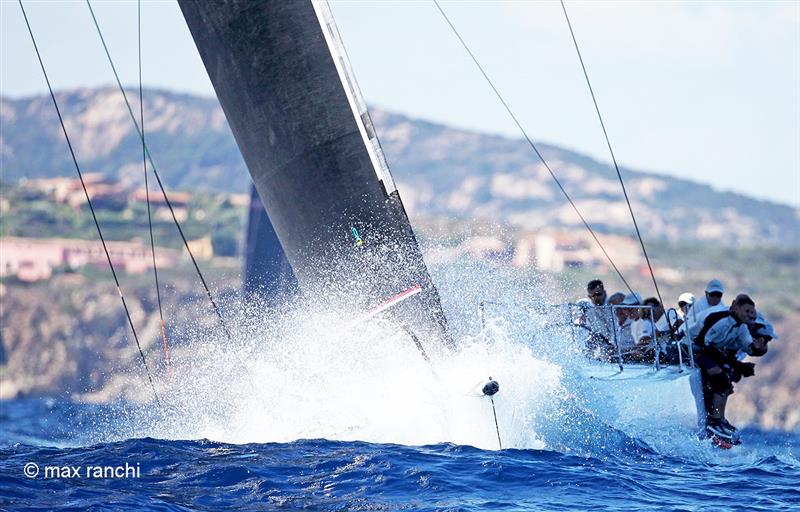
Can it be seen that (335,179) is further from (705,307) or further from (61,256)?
(61,256)

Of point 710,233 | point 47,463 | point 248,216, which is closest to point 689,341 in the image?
point 47,463

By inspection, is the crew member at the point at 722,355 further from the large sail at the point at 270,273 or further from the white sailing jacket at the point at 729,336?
the large sail at the point at 270,273

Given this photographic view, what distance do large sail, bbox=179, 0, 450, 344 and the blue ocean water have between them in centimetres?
120

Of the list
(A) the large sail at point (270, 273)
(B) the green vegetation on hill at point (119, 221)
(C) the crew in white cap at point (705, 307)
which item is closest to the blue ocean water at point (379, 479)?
(C) the crew in white cap at point (705, 307)

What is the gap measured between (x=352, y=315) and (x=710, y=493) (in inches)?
113

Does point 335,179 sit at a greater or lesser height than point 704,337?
greater

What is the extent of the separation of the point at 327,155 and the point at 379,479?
2.66 metres

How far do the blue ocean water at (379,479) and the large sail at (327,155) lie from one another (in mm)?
1202

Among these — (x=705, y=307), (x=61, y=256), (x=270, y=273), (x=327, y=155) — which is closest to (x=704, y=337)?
(x=705, y=307)

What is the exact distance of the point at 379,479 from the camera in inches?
287

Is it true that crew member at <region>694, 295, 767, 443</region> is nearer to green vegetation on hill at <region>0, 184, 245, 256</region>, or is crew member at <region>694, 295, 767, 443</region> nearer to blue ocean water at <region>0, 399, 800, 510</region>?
blue ocean water at <region>0, 399, 800, 510</region>

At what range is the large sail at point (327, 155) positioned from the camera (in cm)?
883

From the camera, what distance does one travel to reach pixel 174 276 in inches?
3612

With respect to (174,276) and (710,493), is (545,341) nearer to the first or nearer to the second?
(710,493)
